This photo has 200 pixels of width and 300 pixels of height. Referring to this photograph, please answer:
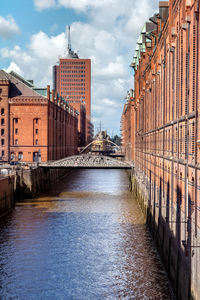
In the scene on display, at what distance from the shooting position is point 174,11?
23.3 m

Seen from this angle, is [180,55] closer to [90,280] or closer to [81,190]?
[90,280]

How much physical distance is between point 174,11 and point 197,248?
Answer: 1557cm

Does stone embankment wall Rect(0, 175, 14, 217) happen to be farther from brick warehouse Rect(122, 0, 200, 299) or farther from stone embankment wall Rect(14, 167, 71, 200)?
brick warehouse Rect(122, 0, 200, 299)

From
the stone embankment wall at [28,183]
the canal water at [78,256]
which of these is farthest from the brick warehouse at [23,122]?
the canal water at [78,256]

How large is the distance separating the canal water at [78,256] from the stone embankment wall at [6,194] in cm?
77

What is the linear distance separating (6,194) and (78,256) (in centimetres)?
1426

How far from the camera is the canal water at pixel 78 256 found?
1761 centimetres

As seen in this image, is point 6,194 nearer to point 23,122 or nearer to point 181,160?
point 181,160

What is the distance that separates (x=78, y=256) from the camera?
22141mm

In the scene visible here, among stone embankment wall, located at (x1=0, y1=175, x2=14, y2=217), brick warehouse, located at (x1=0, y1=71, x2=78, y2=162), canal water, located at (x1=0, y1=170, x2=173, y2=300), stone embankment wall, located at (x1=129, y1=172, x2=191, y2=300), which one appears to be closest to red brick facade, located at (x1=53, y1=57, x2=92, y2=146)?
brick warehouse, located at (x1=0, y1=71, x2=78, y2=162)

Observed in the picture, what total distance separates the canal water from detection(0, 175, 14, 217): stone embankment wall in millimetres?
772

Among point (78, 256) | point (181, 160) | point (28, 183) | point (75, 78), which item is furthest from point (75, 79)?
point (181, 160)

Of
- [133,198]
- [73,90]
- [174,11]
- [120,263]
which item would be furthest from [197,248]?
[73,90]

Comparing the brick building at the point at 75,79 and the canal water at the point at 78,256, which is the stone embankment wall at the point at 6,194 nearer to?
the canal water at the point at 78,256
